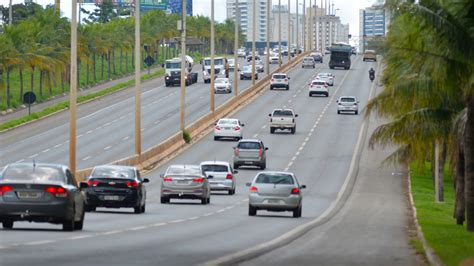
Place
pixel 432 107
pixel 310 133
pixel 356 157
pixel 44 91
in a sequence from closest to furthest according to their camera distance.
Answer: pixel 432 107
pixel 356 157
pixel 310 133
pixel 44 91

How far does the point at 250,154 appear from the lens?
228 ft

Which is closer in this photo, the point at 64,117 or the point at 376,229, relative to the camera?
the point at 376,229

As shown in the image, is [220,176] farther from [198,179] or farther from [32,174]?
[32,174]

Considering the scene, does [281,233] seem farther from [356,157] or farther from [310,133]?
[310,133]

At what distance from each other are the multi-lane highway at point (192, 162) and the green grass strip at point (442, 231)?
3567 millimetres

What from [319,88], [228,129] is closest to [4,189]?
[228,129]

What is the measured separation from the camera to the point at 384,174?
7069cm

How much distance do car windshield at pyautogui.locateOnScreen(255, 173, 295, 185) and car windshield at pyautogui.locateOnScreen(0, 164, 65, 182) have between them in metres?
14.1

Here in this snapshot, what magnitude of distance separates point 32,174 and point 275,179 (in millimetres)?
14793

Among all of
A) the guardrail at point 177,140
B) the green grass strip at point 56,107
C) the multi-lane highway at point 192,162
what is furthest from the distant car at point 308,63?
the guardrail at point 177,140

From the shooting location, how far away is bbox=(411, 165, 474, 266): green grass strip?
23.4 m

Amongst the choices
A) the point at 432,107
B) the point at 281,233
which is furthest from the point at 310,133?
the point at 281,233

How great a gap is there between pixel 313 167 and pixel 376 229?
36790mm

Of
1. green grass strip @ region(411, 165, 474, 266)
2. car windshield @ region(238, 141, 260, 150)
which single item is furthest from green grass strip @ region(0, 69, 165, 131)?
green grass strip @ region(411, 165, 474, 266)
